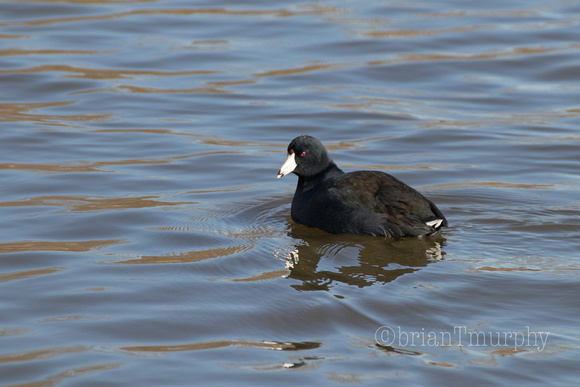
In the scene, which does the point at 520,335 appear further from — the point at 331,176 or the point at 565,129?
the point at 565,129

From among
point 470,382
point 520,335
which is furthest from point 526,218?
point 470,382

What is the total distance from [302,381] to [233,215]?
3086 millimetres

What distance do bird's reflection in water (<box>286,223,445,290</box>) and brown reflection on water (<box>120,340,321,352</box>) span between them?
88 centimetres

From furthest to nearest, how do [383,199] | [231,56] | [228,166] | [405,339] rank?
[231,56]
[228,166]
[383,199]
[405,339]

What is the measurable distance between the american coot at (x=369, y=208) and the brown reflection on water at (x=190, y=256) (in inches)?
28.6

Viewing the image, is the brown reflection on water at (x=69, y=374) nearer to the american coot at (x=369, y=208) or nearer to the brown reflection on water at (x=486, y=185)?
the american coot at (x=369, y=208)

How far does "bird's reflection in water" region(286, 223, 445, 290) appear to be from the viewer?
596 cm

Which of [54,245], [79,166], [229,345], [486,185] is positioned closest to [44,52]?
[79,166]

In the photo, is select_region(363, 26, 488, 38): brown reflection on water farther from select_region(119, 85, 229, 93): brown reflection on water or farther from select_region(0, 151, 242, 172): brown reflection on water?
select_region(0, 151, 242, 172): brown reflection on water

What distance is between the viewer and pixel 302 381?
14.7 ft

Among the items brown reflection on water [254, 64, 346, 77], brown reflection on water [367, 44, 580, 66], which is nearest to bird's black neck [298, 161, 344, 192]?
brown reflection on water [254, 64, 346, 77]

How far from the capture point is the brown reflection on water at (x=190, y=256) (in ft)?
20.5
